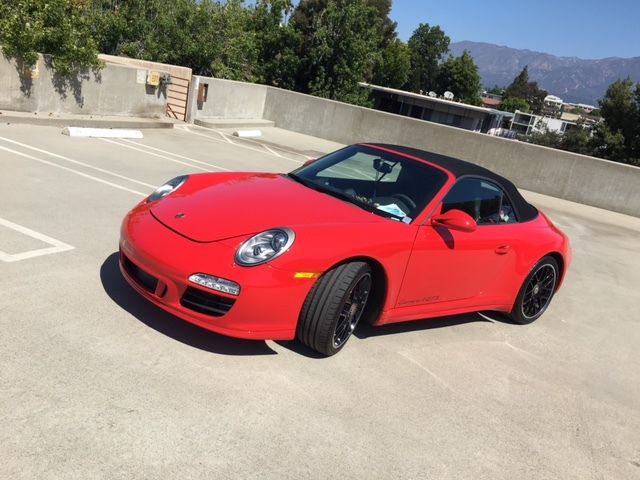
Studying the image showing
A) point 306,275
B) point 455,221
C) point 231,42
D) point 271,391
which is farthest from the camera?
point 231,42

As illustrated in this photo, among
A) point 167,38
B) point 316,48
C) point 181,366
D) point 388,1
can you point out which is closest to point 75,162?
point 181,366

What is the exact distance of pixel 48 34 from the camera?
11.4 metres

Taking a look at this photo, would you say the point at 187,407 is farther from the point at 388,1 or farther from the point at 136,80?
the point at 388,1

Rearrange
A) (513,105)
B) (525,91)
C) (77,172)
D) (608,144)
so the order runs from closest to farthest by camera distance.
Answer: (77,172) → (608,144) → (513,105) → (525,91)

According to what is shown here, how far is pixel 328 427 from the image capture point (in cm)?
307

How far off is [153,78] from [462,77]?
287ft

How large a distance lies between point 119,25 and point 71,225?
19.6 m

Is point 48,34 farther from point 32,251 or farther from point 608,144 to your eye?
point 608,144

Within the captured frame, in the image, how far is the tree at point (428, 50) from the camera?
317ft

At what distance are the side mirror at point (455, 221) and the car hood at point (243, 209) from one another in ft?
1.41

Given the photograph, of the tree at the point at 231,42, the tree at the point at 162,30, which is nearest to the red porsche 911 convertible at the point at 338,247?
the tree at the point at 162,30

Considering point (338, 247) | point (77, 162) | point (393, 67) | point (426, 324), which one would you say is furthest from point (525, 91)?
point (338, 247)

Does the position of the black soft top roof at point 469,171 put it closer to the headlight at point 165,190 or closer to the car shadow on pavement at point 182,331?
the headlight at point 165,190

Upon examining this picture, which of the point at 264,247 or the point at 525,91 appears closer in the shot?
the point at 264,247
